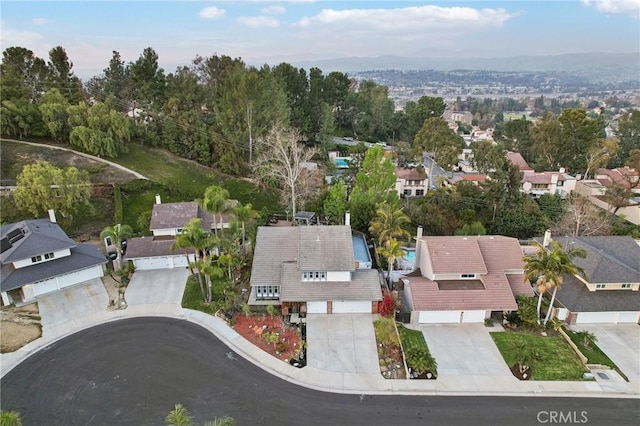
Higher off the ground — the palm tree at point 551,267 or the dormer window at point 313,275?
the palm tree at point 551,267

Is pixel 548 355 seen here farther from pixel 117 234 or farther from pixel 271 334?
pixel 117 234

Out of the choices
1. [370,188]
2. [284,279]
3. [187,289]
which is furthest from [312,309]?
[370,188]

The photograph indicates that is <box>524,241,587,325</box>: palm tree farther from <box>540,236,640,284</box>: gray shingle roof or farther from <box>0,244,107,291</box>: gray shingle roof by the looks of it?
<box>0,244,107,291</box>: gray shingle roof

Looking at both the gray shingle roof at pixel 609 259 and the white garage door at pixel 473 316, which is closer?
the white garage door at pixel 473 316

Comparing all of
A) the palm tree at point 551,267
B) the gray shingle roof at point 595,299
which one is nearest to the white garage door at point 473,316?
the palm tree at point 551,267

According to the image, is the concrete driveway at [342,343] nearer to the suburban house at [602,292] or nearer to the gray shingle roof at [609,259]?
the suburban house at [602,292]
